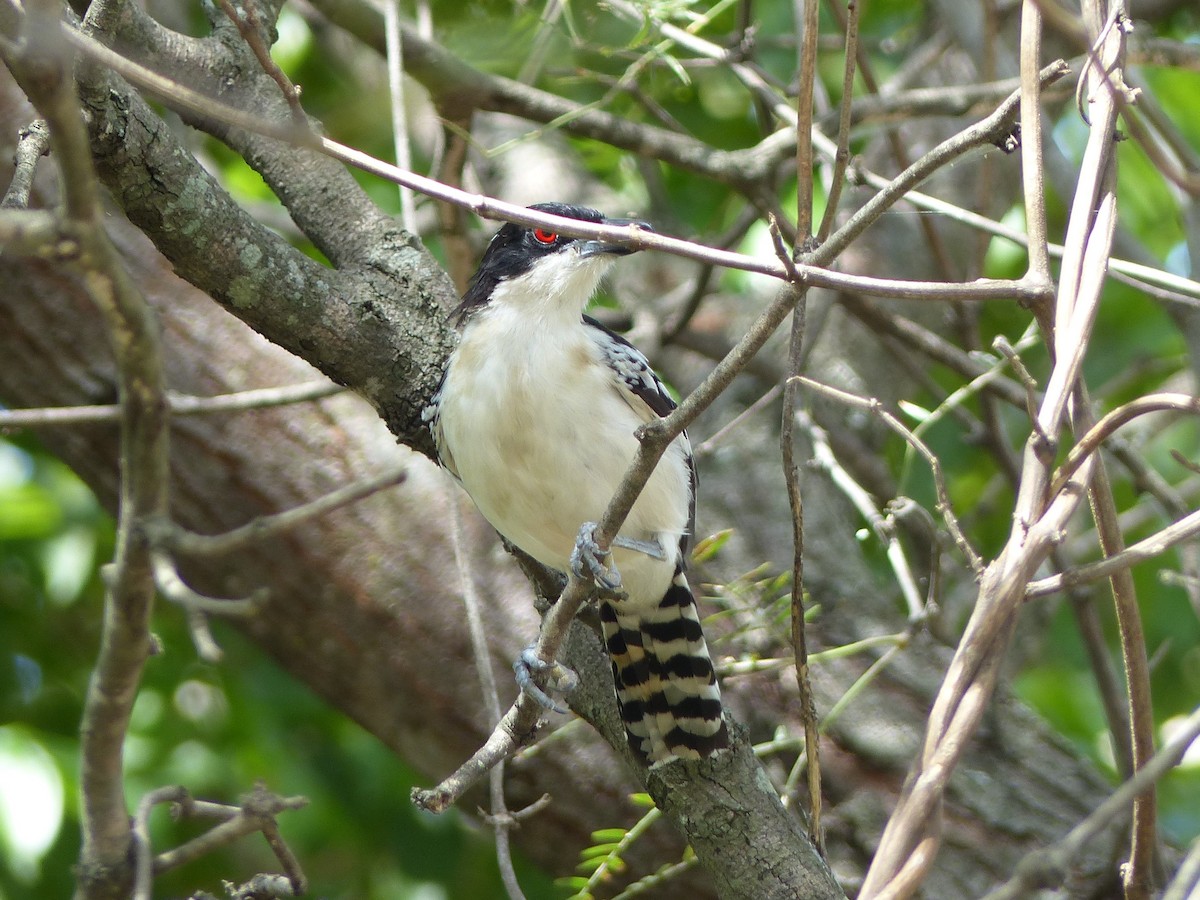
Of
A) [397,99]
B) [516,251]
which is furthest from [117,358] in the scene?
[516,251]

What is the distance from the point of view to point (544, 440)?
130 inches

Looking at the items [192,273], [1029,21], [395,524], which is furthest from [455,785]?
[395,524]

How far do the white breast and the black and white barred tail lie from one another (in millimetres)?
77

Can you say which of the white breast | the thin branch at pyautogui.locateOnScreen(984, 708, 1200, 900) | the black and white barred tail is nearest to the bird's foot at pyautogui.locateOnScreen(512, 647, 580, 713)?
the black and white barred tail

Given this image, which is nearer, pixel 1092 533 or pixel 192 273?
pixel 192 273

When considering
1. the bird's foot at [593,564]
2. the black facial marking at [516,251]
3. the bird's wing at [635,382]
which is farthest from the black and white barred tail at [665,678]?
the black facial marking at [516,251]

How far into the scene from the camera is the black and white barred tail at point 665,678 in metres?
3.14

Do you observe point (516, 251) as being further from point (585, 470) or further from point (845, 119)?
point (845, 119)

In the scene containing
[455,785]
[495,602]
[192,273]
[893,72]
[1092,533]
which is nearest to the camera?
[455,785]

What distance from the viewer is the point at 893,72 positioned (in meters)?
6.62

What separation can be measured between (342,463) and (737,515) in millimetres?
1624

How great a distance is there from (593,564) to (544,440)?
846mm

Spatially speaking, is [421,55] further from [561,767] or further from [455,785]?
[455,785]

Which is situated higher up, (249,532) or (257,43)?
(257,43)
